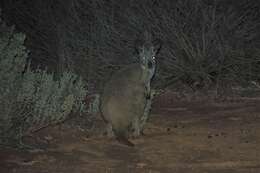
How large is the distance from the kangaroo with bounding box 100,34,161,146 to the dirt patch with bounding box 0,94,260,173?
174 millimetres

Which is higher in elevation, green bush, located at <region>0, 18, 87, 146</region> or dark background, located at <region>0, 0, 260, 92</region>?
dark background, located at <region>0, 0, 260, 92</region>

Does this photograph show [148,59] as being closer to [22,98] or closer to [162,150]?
[162,150]

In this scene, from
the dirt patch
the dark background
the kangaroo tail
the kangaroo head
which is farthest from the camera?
the dark background

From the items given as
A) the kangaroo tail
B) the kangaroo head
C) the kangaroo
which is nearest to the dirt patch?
the kangaroo tail

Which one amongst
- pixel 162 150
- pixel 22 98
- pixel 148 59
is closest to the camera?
pixel 162 150

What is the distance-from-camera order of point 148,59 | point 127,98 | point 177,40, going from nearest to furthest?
point 127,98
point 148,59
point 177,40

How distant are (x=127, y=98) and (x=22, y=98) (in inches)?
51.3

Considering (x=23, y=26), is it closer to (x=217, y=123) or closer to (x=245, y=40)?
(x=245, y=40)

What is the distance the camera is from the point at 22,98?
5.85 metres

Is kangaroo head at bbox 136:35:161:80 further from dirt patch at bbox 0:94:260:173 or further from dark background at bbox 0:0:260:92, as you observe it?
dark background at bbox 0:0:260:92

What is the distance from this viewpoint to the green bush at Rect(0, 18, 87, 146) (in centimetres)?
573

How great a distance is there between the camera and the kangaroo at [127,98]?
6352 millimetres

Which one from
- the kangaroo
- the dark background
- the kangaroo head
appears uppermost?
the dark background

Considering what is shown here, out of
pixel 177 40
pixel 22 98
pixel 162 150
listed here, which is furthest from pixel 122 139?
pixel 177 40
